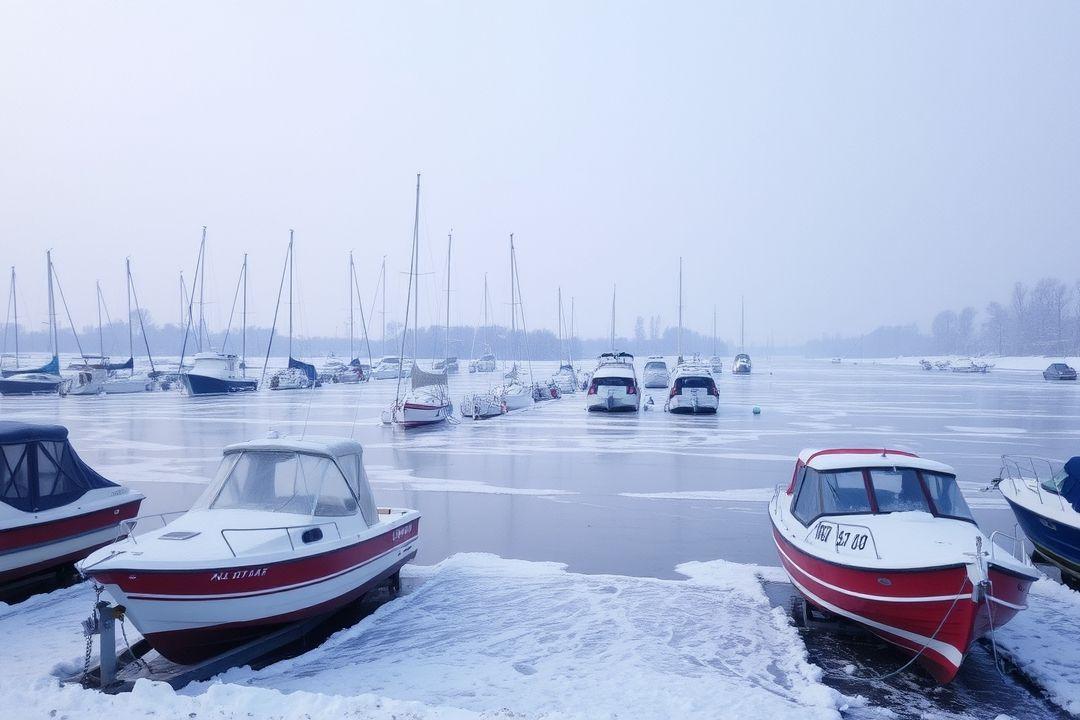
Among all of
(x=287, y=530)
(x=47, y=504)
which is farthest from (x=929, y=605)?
(x=47, y=504)

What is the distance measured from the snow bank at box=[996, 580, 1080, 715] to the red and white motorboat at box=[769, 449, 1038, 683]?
0.74 metres

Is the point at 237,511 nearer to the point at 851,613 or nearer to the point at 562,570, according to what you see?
the point at 562,570

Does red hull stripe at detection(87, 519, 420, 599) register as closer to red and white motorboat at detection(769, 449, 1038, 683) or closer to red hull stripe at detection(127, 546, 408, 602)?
red hull stripe at detection(127, 546, 408, 602)

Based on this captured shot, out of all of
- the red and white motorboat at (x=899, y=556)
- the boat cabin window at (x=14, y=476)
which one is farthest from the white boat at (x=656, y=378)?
the boat cabin window at (x=14, y=476)

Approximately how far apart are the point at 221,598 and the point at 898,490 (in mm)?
8002

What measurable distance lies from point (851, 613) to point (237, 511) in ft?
24.0

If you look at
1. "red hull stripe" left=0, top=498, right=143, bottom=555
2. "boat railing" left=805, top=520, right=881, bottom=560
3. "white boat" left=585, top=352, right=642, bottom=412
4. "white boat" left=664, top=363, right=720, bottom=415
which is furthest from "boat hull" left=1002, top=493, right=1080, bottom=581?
"white boat" left=585, top=352, right=642, bottom=412

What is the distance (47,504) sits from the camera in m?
10.5

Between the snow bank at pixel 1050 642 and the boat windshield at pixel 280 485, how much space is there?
26.4ft

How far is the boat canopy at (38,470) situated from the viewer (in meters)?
10.3

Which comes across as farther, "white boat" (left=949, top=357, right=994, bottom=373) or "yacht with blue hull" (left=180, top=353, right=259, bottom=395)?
"white boat" (left=949, top=357, right=994, bottom=373)

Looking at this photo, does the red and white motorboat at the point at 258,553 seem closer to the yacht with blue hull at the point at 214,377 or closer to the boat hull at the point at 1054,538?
the boat hull at the point at 1054,538

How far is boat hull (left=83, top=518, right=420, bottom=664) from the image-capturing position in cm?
749

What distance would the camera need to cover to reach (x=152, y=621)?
7586mm
